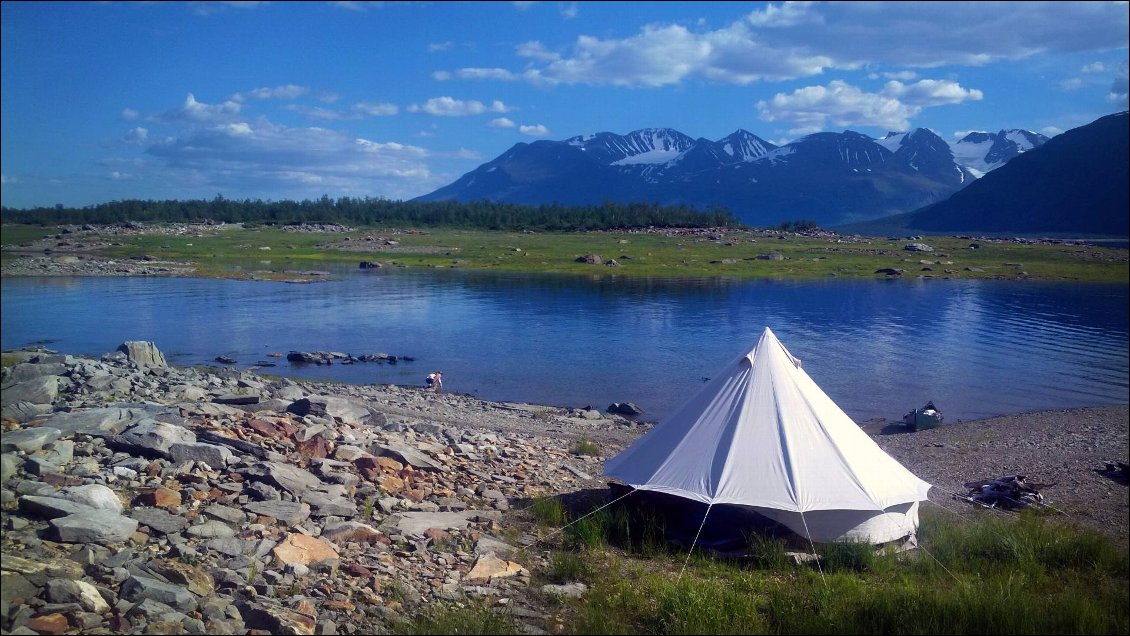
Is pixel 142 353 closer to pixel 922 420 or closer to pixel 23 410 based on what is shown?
pixel 23 410

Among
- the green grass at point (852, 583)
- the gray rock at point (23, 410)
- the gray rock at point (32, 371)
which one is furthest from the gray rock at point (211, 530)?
the gray rock at point (32, 371)

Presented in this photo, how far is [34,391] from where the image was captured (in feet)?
47.2

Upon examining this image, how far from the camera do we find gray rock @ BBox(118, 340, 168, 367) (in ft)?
81.1

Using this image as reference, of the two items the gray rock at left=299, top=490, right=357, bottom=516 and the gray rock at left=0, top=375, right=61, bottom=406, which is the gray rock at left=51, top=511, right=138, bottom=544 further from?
the gray rock at left=0, top=375, right=61, bottom=406

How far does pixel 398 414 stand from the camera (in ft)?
72.3

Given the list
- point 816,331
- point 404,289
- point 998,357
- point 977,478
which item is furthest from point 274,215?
point 977,478

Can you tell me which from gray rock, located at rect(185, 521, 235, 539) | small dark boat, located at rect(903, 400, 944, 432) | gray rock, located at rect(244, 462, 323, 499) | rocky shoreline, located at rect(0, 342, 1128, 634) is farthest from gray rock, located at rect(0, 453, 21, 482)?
small dark boat, located at rect(903, 400, 944, 432)

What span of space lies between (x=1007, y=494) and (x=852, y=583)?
744cm

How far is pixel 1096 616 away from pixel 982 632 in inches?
55.9

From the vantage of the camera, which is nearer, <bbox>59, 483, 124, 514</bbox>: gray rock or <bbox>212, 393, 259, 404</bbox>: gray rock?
<bbox>59, 483, 124, 514</bbox>: gray rock

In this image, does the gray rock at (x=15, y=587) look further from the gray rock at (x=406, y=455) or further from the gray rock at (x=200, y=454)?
the gray rock at (x=406, y=455)

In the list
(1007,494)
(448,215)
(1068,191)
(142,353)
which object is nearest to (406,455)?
(1007,494)

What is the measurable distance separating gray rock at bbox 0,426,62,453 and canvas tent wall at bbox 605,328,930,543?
8234mm

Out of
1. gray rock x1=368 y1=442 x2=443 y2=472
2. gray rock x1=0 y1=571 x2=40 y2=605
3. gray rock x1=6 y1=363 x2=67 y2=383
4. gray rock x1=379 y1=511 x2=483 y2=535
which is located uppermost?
gray rock x1=6 y1=363 x2=67 y2=383
